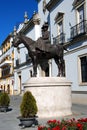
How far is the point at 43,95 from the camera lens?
1352 cm

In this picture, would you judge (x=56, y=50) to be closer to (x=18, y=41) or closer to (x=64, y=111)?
(x=18, y=41)

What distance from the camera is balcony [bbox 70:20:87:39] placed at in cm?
2134

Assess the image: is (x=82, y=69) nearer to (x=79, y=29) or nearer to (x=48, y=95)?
(x=79, y=29)

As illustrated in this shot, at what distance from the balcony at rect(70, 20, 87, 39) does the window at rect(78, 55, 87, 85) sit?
185cm

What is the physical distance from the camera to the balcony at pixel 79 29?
21344 mm

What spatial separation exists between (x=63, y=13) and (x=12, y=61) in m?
28.2

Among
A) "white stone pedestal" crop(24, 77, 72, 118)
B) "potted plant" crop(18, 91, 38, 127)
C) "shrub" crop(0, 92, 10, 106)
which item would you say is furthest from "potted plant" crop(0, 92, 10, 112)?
"potted plant" crop(18, 91, 38, 127)

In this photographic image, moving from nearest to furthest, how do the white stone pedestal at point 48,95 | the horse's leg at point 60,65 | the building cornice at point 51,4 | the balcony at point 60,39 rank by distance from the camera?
the white stone pedestal at point 48,95, the horse's leg at point 60,65, the balcony at point 60,39, the building cornice at point 51,4

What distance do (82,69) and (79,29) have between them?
121 inches

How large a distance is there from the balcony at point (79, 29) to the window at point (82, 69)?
6.07 ft

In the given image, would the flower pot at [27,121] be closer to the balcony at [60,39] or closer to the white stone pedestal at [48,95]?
the white stone pedestal at [48,95]

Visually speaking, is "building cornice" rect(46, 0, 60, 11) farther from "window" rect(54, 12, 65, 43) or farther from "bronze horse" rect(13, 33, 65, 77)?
"bronze horse" rect(13, 33, 65, 77)

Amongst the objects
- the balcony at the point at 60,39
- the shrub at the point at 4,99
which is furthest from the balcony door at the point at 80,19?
the shrub at the point at 4,99

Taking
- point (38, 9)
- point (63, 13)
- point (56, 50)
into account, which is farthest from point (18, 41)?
point (38, 9)
